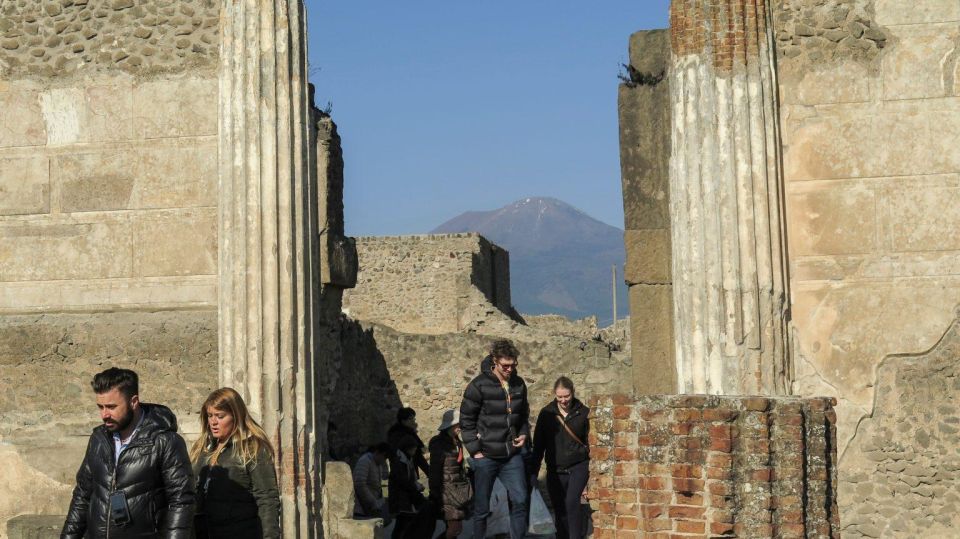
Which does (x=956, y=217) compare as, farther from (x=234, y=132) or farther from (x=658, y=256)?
(x=234, y=132)

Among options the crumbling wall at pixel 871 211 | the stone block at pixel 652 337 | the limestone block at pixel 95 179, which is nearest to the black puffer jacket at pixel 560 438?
the stone block at pixel 652 337

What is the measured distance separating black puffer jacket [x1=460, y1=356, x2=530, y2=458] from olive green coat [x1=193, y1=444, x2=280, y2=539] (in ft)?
9.92

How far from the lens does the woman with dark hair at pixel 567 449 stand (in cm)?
879

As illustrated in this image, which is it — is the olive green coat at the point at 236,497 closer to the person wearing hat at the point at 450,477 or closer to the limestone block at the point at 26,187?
the person wearing hat at the point at 450,477

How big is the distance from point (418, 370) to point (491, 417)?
11.4m

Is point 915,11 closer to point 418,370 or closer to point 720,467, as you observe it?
point 720,467

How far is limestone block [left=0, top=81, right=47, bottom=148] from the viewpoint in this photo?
8.71 metres

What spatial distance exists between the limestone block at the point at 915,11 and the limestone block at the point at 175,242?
172 inches

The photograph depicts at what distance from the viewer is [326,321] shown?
1314cm

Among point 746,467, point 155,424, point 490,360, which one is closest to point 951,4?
point 490,360

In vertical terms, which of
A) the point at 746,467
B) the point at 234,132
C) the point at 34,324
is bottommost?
the point at 746,467

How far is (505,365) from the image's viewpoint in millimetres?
8430

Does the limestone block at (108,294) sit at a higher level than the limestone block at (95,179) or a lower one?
lower

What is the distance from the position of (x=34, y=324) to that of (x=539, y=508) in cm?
383
